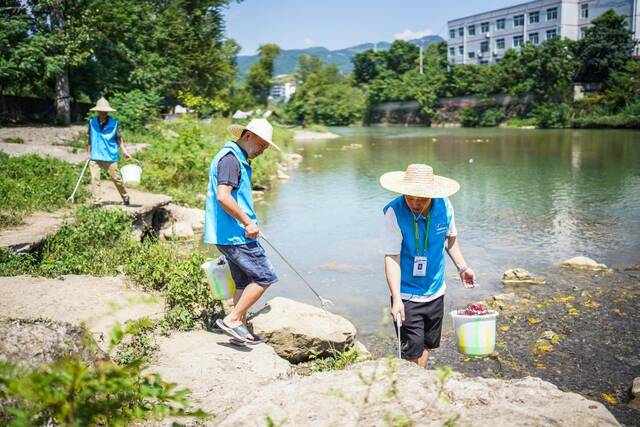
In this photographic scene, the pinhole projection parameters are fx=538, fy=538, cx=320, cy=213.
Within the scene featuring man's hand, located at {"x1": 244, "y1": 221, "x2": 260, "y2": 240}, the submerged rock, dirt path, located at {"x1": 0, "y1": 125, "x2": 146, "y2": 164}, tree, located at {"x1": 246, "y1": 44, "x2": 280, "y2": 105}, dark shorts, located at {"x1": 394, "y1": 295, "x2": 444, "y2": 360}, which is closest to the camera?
dark shorts, located at {"x1": 394, "y1": 295, "x2": 444, "y2": 360}

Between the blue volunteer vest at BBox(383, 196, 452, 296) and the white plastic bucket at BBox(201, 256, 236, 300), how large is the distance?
166cm

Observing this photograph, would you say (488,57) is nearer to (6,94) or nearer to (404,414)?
(6,94)

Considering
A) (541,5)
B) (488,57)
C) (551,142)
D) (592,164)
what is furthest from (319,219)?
(488,57)

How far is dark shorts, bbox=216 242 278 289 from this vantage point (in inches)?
177

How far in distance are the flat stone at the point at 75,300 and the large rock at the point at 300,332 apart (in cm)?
102

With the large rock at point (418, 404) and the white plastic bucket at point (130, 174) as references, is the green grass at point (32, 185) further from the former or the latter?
the large rock at point (418, 404)

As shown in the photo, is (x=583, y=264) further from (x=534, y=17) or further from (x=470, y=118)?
(x=534, y=17)

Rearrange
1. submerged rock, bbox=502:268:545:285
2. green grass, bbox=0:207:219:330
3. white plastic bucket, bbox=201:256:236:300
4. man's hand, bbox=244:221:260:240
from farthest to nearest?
submerged rock, bbox=502:268:545:285, green grass, bbox=0:207:219:330, white plastic bucket, bbox=201:256:236:300, man's hand, bbox=244:221:260:240

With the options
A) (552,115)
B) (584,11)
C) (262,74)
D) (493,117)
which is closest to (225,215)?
(552,115)

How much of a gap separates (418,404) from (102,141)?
729cm

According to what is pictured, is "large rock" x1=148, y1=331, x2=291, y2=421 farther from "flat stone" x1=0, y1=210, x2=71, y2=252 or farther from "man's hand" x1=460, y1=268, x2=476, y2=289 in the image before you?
"flat stone" x1=0, y1=210, x2=71, y2=252

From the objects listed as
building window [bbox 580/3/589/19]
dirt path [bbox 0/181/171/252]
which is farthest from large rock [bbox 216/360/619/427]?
building window [bbox 580/3/589/19]

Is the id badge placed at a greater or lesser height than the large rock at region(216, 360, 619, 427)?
greater

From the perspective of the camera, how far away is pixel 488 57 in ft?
220
